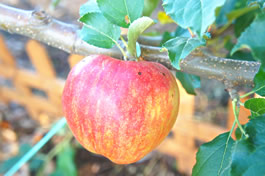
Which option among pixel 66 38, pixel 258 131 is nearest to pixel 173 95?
pixel 258 131

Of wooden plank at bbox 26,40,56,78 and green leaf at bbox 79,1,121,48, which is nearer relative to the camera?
green leaf at bbox 79,1,121,48

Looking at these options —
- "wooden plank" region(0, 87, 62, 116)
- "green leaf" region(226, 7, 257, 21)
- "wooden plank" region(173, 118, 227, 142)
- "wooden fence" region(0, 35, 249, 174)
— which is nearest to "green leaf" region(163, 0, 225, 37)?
"green leaf" region(226, 7, 257, 21)

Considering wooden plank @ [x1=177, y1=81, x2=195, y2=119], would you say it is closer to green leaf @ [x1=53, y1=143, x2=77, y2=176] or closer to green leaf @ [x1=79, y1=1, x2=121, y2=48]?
green leaf @ [x1=53, y1=143, x2=77, y2=176]

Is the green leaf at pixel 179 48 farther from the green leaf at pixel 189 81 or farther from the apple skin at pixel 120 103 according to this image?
the green leaf at pixel 189 81

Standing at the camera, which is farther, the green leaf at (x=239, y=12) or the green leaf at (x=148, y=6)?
the green leaf at (x=148, y=6)

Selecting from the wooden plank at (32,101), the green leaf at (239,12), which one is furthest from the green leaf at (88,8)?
the wooden plank at (32,101)

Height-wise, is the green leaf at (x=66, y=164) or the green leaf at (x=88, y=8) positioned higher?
the green leaf at (x=88, y=8)
